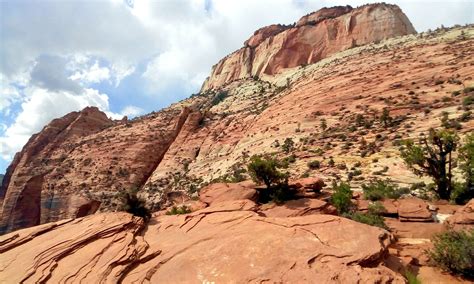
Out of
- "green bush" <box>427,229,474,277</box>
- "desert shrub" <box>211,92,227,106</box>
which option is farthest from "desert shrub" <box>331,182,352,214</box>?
"desert shrub" <box>211,92,227,106</box>

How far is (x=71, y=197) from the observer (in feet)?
143

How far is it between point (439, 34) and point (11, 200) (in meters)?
65.6

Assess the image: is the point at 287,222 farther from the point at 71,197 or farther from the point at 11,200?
the point at 11,200

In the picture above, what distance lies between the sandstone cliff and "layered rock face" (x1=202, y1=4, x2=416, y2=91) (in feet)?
49.1

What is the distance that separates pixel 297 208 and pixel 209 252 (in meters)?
5.26

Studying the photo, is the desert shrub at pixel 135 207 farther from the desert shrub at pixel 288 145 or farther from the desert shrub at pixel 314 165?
the desert shrub at pixel 288 145

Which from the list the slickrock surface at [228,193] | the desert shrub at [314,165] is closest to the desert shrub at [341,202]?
the slickrock surface at [228,193]

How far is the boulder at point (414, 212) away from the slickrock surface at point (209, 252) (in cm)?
498

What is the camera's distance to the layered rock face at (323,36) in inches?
2879

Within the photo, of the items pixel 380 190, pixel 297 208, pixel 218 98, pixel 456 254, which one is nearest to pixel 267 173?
pixel 297 208

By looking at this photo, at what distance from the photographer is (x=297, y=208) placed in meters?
13.1

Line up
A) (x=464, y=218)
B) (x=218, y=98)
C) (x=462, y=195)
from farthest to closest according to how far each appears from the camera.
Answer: (x=218, y=98) < (x=462, y=195) < (x=464, y=218)

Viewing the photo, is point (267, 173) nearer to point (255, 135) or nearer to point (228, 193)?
point (228, 193)

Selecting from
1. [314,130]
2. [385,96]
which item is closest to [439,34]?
[385,96]
